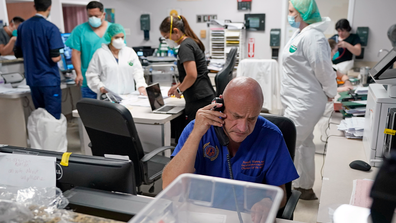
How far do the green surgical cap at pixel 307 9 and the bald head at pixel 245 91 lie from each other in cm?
134

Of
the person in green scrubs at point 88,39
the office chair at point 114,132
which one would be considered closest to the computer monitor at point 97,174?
the office chair at point 114,132

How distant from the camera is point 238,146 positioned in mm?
1293

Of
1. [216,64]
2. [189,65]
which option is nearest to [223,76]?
[189,65]

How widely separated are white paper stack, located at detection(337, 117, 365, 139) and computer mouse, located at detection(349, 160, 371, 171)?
434 mm

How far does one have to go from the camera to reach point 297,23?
240 cm

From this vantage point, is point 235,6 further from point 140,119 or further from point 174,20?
point 140,119

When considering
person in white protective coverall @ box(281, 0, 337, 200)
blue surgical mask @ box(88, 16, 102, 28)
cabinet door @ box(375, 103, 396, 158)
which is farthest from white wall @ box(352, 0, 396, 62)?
cabinet door @ box(375, 103, 396, 158)

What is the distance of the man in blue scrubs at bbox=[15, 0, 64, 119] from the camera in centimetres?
308

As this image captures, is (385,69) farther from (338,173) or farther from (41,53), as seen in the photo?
(41,53)

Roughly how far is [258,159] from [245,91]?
278mm

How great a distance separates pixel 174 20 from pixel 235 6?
2987 mm

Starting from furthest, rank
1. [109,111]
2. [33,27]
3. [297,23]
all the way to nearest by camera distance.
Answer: [33,27]
[297,23]
[109,111]

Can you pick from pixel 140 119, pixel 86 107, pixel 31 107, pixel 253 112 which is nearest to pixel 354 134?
pixel 253 112

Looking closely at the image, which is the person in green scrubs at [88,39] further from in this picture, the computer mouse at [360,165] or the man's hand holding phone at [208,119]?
the computer mouse at [360,165]
